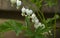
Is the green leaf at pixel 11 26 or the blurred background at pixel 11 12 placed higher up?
the blurred background at pixel 11 12

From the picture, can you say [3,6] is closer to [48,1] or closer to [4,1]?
[4,1]

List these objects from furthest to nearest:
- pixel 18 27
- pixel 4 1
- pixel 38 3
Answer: pixel 4 1
pixel 38 3
pixel 18 27

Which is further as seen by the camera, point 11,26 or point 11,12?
point 11,12

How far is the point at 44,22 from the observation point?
2.81 feet

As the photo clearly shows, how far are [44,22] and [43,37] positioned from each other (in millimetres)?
76

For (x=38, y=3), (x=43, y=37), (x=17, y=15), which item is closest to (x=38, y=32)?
(x=43, y=37)

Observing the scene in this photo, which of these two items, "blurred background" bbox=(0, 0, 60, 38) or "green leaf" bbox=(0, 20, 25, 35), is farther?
"blurred background" bbox=(0, 0, 60, 38)

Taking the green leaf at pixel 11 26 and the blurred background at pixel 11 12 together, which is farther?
the blurred background at pixel 11 12

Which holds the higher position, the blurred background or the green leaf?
the blurred background

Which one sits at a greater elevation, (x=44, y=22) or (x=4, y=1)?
(x=4, y=1)

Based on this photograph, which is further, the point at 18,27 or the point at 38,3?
the point at 38,3

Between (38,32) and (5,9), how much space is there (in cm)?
45

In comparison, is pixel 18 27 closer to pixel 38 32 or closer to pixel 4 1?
pixel 38 32

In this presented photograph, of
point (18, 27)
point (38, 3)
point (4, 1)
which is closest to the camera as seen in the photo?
point (18, 27)
